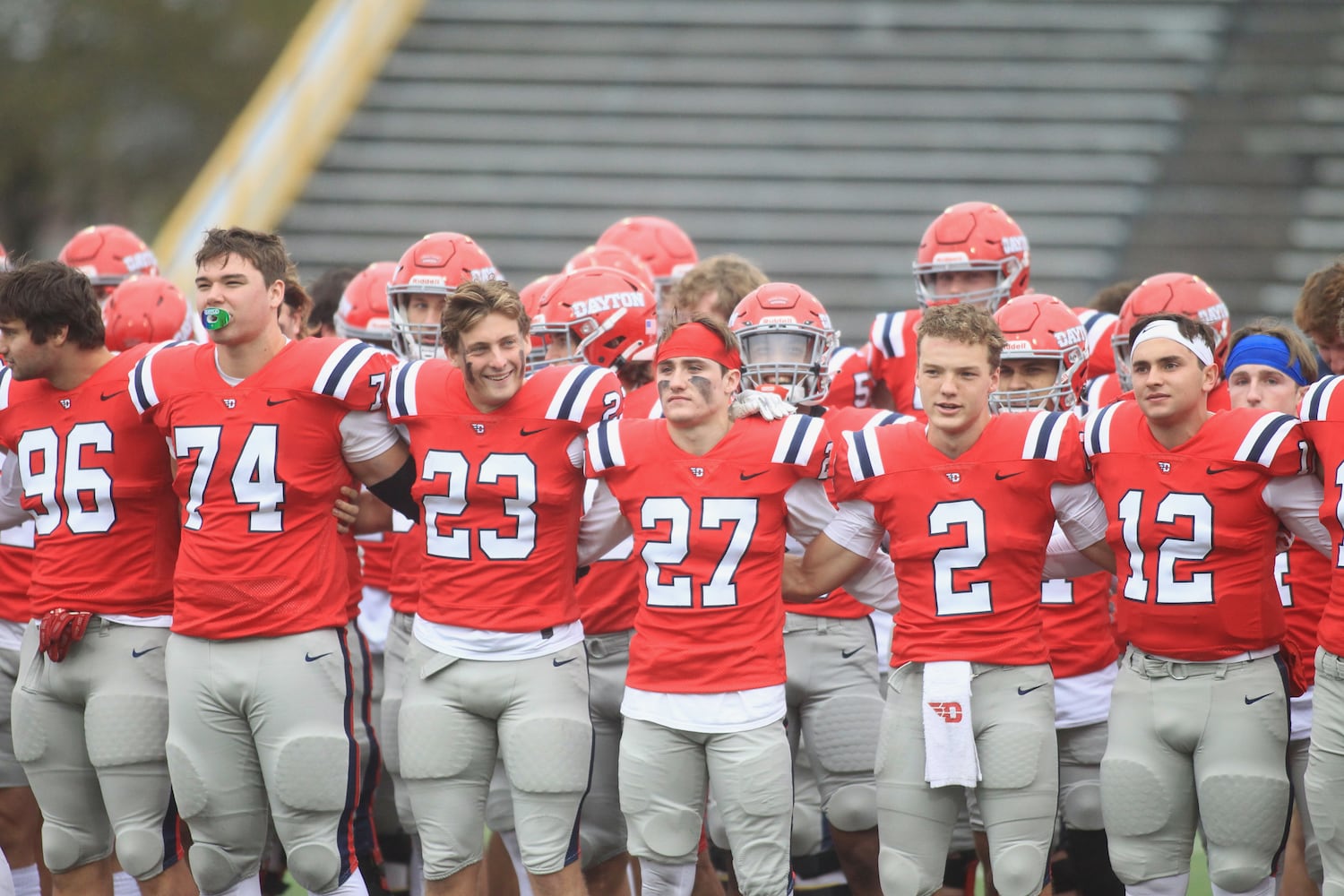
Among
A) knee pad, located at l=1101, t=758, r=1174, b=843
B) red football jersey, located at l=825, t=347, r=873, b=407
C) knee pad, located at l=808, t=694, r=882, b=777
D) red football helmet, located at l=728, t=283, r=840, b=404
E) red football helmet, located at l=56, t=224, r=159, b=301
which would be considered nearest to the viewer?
knee pad, located at l=1101, t=758, r=1174, b=843

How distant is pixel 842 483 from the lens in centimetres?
427

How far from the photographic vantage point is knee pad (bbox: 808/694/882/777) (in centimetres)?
474

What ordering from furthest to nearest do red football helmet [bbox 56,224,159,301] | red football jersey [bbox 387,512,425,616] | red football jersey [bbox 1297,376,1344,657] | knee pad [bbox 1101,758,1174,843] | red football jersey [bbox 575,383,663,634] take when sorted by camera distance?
1. red football helmet [bbox 56,224,159,301]
2. red football jersey [bbox 387,512,425,616]
3. red football jersey [bbox 575,383,663,634]
4. knee pad [bbox 1101,758,1174,843]
5. red football jersey [bbox 1297,376,1344,657]

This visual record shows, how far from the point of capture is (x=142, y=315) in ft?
18.8

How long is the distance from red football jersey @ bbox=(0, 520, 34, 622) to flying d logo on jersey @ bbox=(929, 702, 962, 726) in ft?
9.12

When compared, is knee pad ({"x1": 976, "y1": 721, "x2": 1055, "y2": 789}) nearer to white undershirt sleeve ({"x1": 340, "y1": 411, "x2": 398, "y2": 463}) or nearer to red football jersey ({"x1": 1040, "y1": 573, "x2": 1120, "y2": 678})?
red football jersey ({"x1": 1040, "y1": 573, "x2": 1120, "y2": 678})

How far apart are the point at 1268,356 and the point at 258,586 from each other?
2.82m

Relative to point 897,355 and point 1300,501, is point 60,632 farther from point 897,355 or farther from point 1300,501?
point 1300,501

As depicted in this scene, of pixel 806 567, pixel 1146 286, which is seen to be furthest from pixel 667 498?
pixel 1146 286

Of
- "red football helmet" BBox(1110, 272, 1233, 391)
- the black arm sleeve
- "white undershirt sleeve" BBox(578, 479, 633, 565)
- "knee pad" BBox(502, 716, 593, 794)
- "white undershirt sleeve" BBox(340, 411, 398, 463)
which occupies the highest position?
"red football helmet" BBox(1110, 272, 1233, 391)

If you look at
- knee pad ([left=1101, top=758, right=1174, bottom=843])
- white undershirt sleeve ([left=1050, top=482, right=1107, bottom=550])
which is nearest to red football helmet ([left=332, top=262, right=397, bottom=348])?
white undershirt sleeve ([left=1050, top=482, right=1107, bottom=550])

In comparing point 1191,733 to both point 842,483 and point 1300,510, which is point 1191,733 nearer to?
point 1300,510

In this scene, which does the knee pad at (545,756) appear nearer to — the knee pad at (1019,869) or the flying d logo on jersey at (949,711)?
the flying d logo on jersey at (949,711)

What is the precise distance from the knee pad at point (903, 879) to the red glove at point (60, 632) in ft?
7.19
